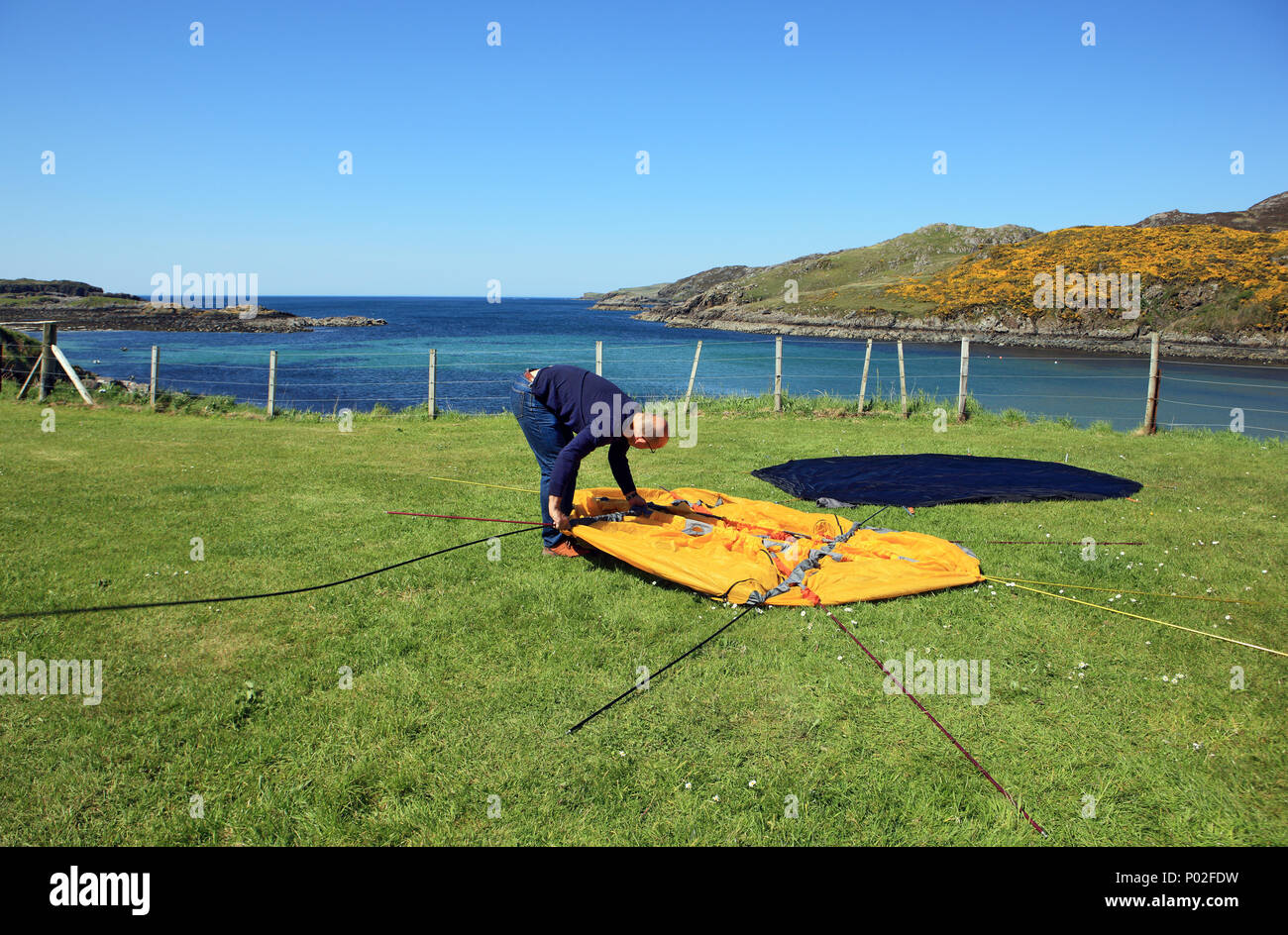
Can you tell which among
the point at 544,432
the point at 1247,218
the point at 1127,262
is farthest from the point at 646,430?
the point at 1247,218

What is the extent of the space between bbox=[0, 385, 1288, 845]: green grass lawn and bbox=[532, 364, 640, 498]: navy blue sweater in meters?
0.93

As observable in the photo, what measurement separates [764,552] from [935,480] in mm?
3987

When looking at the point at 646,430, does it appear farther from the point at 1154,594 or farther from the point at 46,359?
the point at 46,359

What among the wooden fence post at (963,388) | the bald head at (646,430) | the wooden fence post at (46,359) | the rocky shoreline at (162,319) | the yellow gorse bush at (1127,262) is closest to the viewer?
the bald head at (646,430)

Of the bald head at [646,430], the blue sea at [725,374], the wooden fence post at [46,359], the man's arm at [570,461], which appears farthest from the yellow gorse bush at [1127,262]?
the wooden fence post at [46,359]

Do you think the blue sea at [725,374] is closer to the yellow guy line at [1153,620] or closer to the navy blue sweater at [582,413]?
the yellow guy line at [1153,620]

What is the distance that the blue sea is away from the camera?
834 inches

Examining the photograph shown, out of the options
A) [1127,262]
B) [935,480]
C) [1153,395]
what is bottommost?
[935,480]

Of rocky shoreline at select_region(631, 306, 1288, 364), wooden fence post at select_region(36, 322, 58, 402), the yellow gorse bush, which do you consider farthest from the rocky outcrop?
wooden fence post at select_region(36, 322, 58, 402)

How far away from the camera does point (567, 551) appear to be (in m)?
6.34

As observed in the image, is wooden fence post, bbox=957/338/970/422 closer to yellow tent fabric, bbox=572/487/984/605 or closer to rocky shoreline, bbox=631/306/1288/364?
rocky shoreline, bbox=631/306/1288/364

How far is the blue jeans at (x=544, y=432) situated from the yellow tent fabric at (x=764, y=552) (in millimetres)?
420

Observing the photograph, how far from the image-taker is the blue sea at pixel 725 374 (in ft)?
69.5
